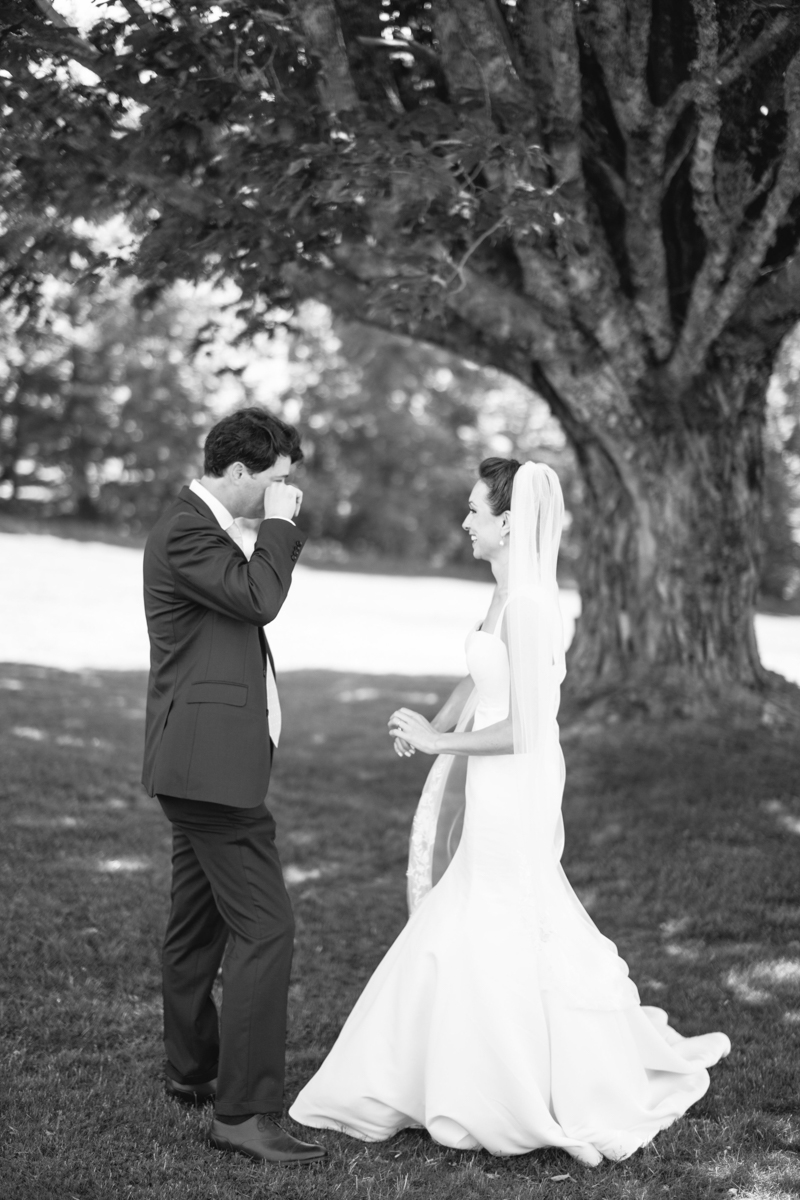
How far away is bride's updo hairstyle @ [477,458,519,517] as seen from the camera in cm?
413

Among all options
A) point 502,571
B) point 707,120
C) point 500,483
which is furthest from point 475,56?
point 502,571

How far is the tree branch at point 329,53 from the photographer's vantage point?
20.8 ft

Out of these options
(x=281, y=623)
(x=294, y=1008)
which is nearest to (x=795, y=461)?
(x=281, y=623)

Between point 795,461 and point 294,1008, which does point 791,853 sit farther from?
point 795,461

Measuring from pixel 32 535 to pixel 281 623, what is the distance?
972 cm

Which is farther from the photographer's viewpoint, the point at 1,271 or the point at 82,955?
the point at 1,271

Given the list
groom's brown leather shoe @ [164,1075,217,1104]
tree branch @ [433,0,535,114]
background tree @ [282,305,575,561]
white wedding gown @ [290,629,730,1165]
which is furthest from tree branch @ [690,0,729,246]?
background tree @ [282,305,575,561]

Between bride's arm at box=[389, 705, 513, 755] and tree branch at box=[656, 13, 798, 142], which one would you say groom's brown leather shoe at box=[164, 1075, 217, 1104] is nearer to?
bride's arm at box=[389, 705, 513, 755]

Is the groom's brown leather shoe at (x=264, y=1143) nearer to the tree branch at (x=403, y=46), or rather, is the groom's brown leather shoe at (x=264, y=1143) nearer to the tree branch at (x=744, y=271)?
the tree branch at (x=744, y=271)

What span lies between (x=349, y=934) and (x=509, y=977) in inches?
93.7

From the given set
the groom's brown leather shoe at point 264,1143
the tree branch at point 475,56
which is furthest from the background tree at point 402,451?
the groom's brown leather shoe at point 264,1143

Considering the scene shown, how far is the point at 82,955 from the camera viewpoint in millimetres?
5516

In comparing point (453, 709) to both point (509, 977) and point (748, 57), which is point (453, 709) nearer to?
point (509, 977)

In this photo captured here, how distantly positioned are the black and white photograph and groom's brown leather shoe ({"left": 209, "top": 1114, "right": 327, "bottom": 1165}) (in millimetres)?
12
